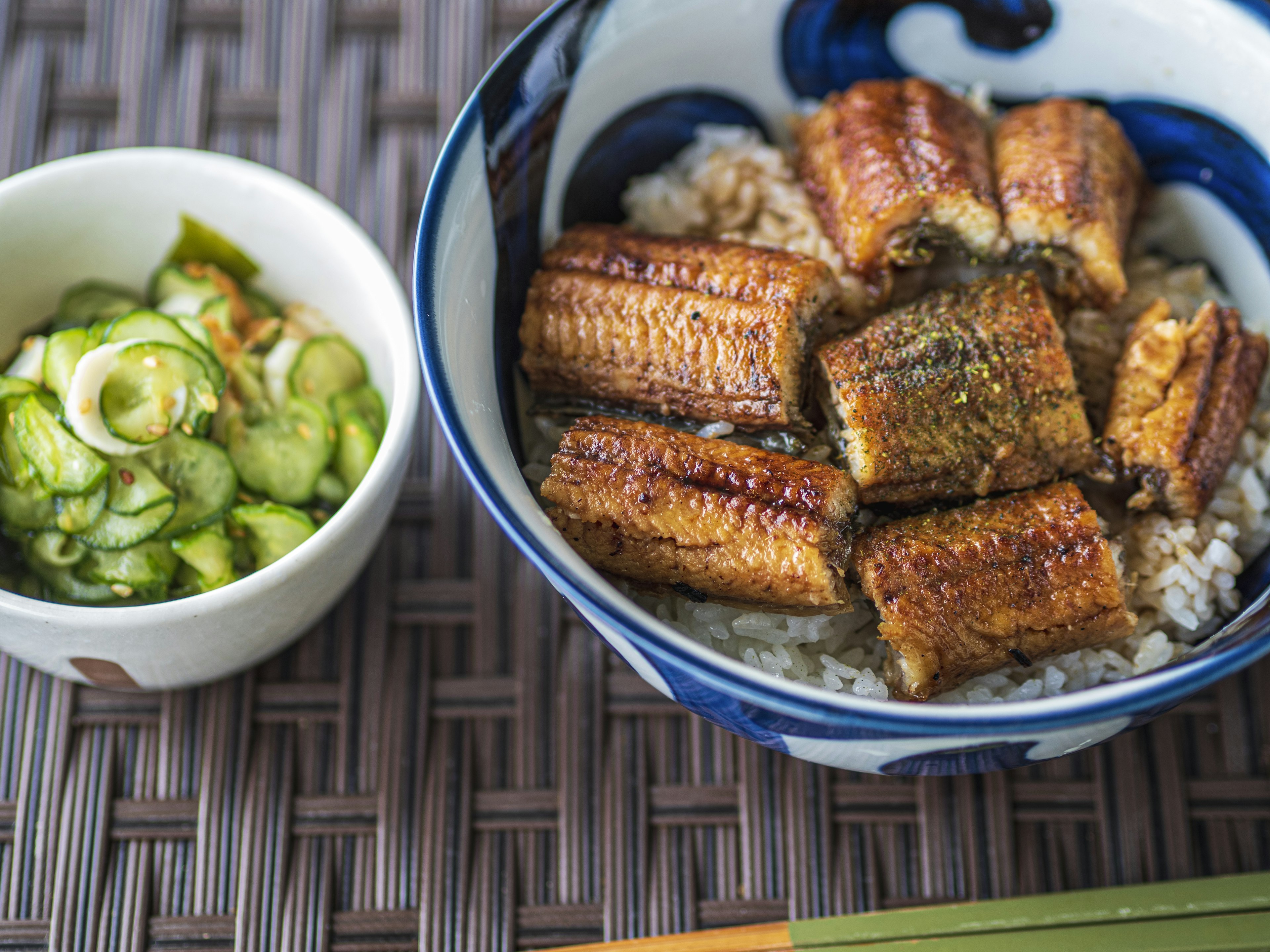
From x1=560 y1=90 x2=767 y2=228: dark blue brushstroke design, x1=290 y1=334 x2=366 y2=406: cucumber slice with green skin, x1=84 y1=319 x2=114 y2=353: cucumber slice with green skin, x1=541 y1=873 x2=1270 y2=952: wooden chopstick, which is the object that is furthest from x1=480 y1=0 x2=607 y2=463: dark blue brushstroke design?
x1=541 y1=873 x2=1270 y2=952: wooden chopstick

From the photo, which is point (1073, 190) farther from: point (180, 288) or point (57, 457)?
point (57, 457)

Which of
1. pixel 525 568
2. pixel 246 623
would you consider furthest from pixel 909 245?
pixel 246 623

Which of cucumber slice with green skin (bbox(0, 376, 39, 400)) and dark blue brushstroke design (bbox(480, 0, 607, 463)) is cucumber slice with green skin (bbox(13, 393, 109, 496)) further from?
dark blue brushstroke design (bbox(480, 0, 607, 463))

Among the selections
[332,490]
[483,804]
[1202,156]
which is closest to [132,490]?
[332,490]

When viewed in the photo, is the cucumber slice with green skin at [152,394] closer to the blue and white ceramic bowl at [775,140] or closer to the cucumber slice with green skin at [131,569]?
the cucumber slice with green skin at [131,569]

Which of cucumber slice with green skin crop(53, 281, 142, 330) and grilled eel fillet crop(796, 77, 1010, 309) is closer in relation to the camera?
grilled eel fillet crop(796, 77, 1010, 309)
